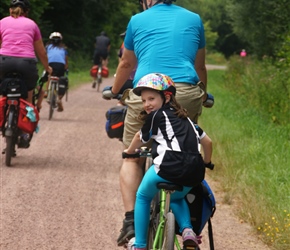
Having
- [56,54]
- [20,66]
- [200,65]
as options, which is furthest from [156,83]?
[56,54]

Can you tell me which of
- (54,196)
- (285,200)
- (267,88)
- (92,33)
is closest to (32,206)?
(54,196)

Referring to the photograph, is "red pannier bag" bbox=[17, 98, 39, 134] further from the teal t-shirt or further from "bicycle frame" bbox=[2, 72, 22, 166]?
the teal t-shirt

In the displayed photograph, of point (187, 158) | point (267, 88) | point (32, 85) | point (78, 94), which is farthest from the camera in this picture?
point (78, 94)

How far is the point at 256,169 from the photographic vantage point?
9.78 m

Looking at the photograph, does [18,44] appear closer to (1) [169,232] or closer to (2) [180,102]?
(2) [180,102]

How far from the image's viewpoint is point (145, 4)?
623 centimetres

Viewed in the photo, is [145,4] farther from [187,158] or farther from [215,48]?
[215,48]

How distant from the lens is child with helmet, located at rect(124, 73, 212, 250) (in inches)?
208

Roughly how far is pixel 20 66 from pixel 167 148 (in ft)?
18.1

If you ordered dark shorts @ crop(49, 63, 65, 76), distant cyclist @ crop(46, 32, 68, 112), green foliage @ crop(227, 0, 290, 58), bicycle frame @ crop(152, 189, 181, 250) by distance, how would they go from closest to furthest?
bicycle frame @ crop(152, 189, 181, 250) < distant cyclist @ crop(46, 32, 68, 112) < dark shorts @ crop(49, 63, 65, 76) < green foliage @ crop(227, 0, 290, 58)

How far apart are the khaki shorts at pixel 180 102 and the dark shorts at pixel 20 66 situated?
4.73 metres

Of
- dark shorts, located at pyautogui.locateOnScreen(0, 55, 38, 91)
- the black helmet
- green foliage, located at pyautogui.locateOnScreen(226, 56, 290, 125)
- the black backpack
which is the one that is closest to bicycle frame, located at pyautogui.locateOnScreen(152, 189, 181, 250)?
the black backpack

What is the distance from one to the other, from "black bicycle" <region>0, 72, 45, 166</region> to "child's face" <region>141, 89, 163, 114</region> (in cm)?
535

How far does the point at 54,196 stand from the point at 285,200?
2365mm
